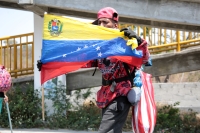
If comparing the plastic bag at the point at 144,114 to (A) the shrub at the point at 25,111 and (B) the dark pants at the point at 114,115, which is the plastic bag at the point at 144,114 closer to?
(B) the dark pants at the point at 114,115

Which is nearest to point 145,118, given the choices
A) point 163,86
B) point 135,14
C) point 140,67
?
point 140,67

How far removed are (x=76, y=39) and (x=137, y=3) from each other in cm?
377

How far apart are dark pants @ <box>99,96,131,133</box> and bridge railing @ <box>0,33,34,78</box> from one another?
7680 millimetres

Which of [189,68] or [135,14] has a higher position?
[135,14]

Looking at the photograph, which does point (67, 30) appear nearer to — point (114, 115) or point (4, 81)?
point (114, 115)

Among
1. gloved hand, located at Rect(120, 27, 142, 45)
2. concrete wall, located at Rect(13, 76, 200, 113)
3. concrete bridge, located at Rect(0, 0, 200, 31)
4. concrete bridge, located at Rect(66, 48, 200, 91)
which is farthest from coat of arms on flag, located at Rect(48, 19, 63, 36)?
concrete wall, located at Rect(13, 76, 200, 113)

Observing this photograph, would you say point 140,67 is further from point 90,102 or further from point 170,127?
point 90,102

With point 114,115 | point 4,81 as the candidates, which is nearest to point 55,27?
point 114,115

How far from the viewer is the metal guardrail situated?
1107 centimetres

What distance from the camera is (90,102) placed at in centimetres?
1129

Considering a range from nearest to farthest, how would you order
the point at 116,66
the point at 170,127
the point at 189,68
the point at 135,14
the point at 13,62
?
the point at 116,66
the point at 135,14
the point at 170,127
the point at 189,68
the point at 13,62

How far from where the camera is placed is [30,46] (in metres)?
12.0

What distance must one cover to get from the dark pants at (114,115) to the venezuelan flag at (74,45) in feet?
1.52

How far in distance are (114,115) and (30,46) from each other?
7959 millimetres
